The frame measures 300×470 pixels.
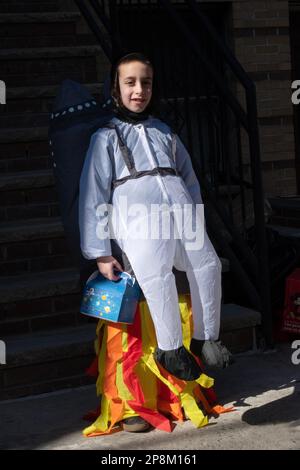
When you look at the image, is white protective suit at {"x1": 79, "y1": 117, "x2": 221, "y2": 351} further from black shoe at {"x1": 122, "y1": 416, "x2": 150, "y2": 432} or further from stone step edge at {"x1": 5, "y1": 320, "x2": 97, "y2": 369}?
stone step edge at {"x1": 5, "y1": 320, "x2": 97, "y2": 369}

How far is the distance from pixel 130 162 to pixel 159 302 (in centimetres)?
63

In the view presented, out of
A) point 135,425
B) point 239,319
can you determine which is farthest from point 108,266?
point 239,319

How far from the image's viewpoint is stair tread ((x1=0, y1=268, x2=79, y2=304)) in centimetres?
463

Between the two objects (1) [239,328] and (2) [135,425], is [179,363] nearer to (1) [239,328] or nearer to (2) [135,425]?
(2) [135,425]

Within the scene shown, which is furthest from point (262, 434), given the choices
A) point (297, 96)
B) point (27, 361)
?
point (297, 96)

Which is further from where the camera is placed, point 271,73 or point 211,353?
point 271,73

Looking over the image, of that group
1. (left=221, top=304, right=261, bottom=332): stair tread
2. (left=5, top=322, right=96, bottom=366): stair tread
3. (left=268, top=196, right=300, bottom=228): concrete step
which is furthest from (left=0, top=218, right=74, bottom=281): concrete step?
(left=268, top=196, right=300, bottom=228): concrete step

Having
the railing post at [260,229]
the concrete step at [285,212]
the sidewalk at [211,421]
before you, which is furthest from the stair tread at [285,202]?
the sidewalk at [211,421]

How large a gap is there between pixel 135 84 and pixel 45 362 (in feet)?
5.22

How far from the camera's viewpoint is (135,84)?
3809 mm

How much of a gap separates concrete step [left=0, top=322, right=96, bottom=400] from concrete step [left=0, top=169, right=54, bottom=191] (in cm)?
94

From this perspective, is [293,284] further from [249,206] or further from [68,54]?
[68,54]

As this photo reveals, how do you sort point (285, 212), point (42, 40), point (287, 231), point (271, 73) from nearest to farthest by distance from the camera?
point (287, 231) → point (42, 40) → point (285, 212) → point (271, 73)
